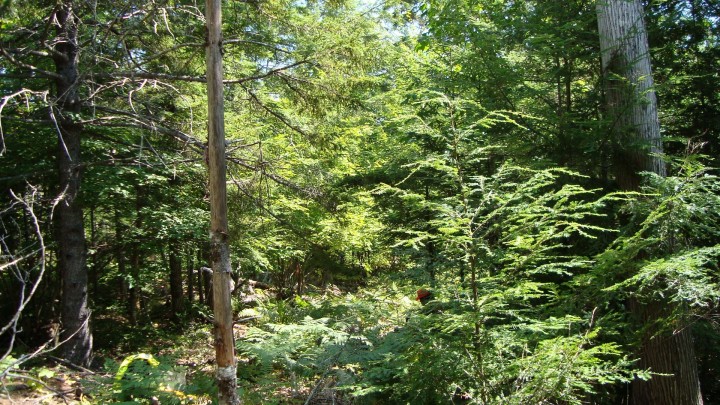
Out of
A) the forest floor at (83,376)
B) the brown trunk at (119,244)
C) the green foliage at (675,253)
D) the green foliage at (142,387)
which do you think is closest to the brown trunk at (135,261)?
the brown trunk at (119,244)

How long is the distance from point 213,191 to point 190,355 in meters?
5.79

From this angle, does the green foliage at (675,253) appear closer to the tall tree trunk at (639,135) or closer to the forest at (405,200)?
the forest at (405,200)

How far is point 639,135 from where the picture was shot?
5602mm

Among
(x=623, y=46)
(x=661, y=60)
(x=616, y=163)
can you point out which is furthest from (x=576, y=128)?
(x=661, y=60)

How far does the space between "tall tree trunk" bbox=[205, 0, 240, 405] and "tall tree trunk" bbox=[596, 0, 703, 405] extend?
13.8ft

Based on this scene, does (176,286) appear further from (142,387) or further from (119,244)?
(142,387)

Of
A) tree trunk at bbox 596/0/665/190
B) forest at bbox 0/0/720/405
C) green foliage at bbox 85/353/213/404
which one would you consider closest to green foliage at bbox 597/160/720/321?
forest at bbox 0/0/720/405

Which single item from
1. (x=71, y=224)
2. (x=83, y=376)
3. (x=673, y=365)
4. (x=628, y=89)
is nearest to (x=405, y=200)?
(x=628, y=89)

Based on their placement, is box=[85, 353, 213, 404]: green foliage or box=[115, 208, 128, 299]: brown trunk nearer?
box=[85, 353, 213, 404]: green foliage

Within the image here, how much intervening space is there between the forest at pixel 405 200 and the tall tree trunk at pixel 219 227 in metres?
0.02

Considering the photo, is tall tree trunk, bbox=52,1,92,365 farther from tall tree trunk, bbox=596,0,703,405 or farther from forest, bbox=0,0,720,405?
tall tree trunk, bbox=596,0,703,405

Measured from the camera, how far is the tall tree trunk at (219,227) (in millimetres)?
3439

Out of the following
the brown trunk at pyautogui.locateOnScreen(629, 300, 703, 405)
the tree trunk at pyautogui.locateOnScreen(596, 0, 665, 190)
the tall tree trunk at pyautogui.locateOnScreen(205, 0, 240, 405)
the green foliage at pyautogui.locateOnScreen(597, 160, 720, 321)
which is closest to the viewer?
the tall tree trunk at pyautogui.locateOnScreen(205, 0, 240, 405)

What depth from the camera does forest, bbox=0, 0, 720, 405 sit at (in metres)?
3.63
